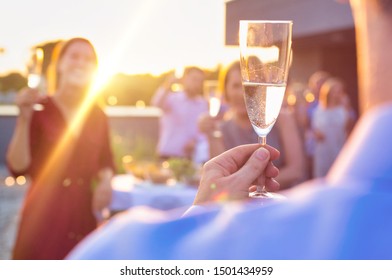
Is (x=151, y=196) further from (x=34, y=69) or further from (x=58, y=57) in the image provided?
(x=34, y=69)

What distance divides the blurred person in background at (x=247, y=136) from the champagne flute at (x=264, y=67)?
244cm

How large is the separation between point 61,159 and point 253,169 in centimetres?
249

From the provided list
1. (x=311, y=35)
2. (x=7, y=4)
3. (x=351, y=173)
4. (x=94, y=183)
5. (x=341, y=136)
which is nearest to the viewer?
(x=351, y=173)

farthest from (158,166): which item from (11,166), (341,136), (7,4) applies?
(341,136)

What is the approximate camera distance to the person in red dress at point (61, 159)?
3.32 metres

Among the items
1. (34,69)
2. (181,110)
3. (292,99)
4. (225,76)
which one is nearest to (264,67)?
(34,69)

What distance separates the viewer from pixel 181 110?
6.22 m

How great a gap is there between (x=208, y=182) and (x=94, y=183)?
8.51 feet

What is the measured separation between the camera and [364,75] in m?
0.60

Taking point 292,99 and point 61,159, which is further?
point 292,99

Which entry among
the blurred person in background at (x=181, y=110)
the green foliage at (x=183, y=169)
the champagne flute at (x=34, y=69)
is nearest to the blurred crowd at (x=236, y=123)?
the blurred person in background at (x=181, y=110)

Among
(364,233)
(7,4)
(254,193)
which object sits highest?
(7,4)

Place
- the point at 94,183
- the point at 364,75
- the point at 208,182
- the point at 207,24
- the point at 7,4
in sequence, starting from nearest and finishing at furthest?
the point at 364,75 < the point at 208,182 < the point at 94,183 < the point at 207,24 < the point at 7,4

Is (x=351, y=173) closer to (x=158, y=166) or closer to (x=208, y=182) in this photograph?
(x=208, y=182)
